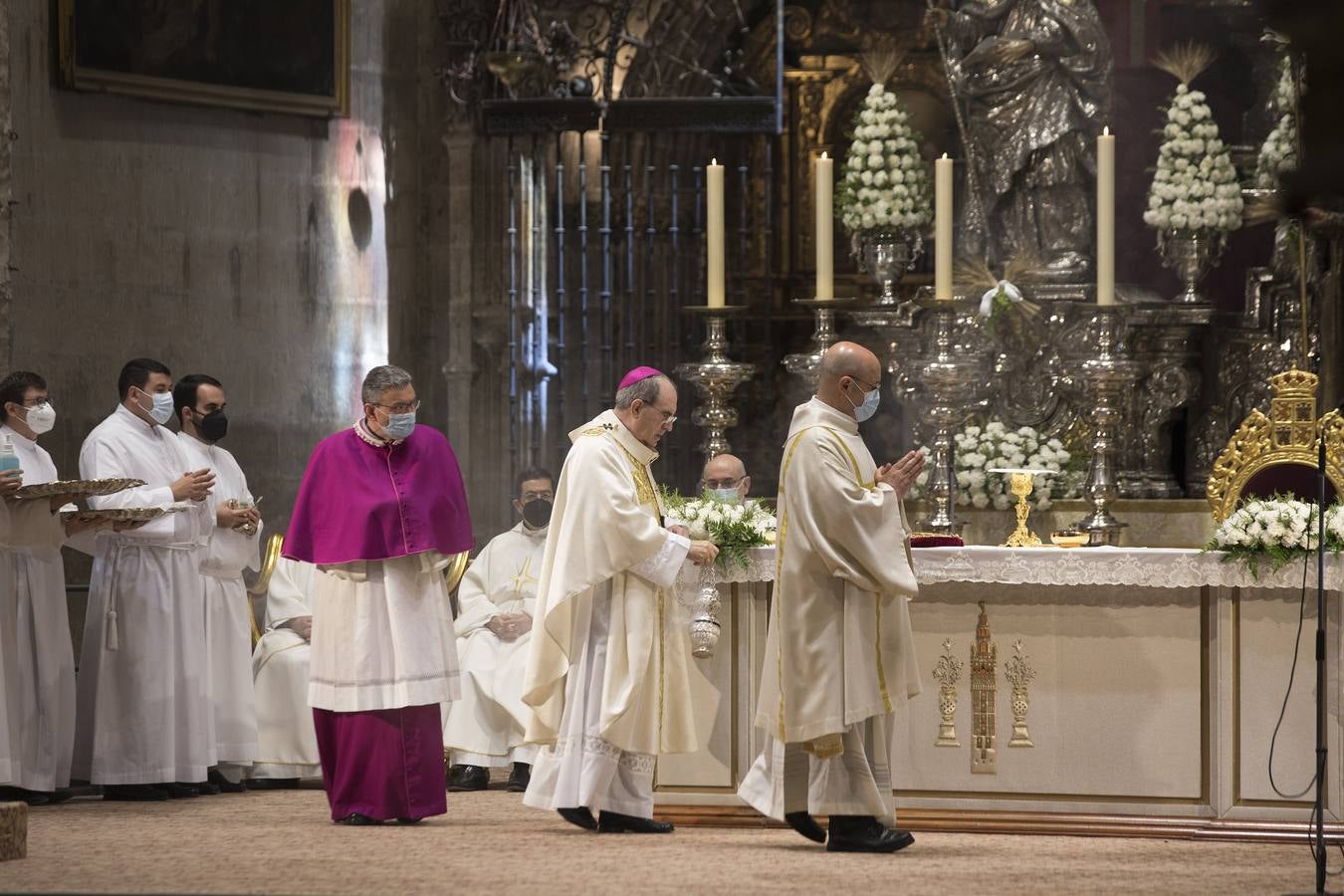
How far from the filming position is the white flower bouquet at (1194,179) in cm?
891

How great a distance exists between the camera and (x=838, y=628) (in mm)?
6027

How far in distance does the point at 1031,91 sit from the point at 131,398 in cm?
484

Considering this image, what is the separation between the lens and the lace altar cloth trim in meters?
6.41

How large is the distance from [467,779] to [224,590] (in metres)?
1.46

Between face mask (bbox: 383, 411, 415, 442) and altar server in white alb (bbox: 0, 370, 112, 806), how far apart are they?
1.56 meters

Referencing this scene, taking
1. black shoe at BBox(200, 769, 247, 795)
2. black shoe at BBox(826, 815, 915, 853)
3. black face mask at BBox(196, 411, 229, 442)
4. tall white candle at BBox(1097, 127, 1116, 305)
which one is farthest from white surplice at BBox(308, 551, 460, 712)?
tall white candle at BBox(1097, 127, 1116, 305)

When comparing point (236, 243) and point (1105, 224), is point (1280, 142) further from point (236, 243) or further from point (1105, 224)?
point (236, 243)

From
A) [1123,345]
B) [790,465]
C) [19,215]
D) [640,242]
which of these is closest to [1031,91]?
[1123,345]

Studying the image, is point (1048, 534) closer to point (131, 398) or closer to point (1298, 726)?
point (1298, 726)

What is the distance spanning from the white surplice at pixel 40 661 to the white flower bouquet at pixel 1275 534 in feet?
15.5

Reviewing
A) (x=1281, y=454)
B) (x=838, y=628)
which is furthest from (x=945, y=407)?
(x=838, y=628)

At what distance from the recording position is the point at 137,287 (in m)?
9.98

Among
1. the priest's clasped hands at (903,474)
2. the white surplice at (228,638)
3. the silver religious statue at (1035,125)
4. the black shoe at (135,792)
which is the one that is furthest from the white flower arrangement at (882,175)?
the black shoe at (135,792)

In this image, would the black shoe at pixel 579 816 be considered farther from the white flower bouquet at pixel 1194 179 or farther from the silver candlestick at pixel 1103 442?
the white flower bouquet at pixel 1194 179
